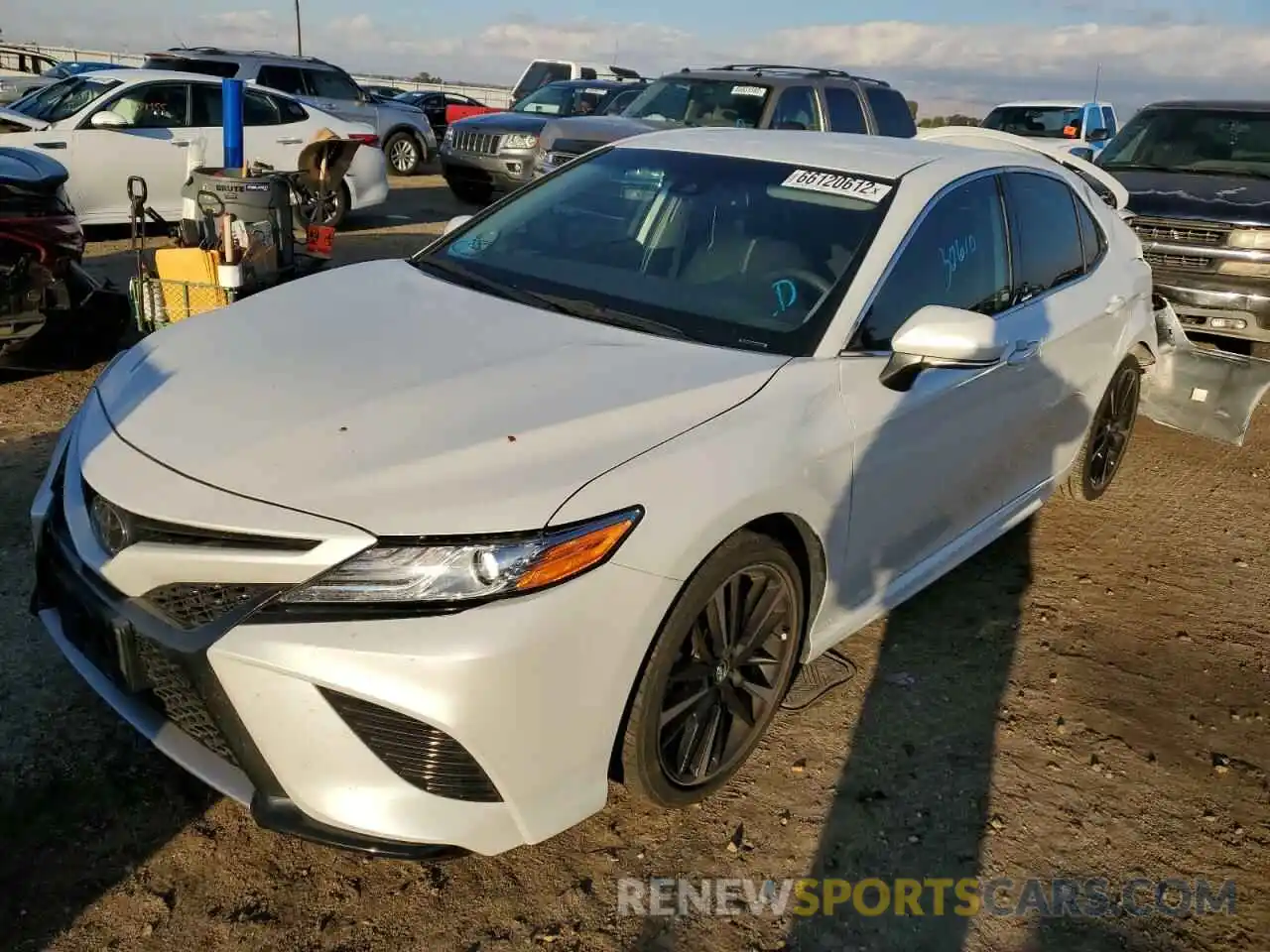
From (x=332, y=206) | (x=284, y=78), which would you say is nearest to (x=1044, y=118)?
(x=284, y=78)

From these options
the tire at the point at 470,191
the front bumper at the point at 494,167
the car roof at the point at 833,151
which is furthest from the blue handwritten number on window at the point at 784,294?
the tire at the point at 470,191

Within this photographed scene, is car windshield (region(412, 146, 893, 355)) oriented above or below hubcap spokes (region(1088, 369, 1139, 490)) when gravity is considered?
above

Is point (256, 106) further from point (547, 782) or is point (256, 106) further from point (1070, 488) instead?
point (547, 782)

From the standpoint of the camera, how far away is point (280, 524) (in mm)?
2123

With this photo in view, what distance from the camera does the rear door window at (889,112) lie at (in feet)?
35.6

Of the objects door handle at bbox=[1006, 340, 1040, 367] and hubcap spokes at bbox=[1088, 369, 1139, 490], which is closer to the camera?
door handle at bbox=[1006, 340, 1040, 367]

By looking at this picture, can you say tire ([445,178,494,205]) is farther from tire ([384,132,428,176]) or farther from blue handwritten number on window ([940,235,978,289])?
blue handwritten number on window ([940,235,978,289])

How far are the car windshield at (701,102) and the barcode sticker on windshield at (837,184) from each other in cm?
682

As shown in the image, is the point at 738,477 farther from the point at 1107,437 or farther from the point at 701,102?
the point at 701,102

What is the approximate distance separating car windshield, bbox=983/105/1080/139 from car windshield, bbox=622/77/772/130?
7.96 m

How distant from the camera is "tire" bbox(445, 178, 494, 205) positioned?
13.3 meters

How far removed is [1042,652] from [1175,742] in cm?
55

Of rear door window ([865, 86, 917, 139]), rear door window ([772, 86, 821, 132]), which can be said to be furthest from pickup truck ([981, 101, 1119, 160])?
rear door window ([772, 86, 821, 132])

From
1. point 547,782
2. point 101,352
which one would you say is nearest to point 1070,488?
point 547,782
